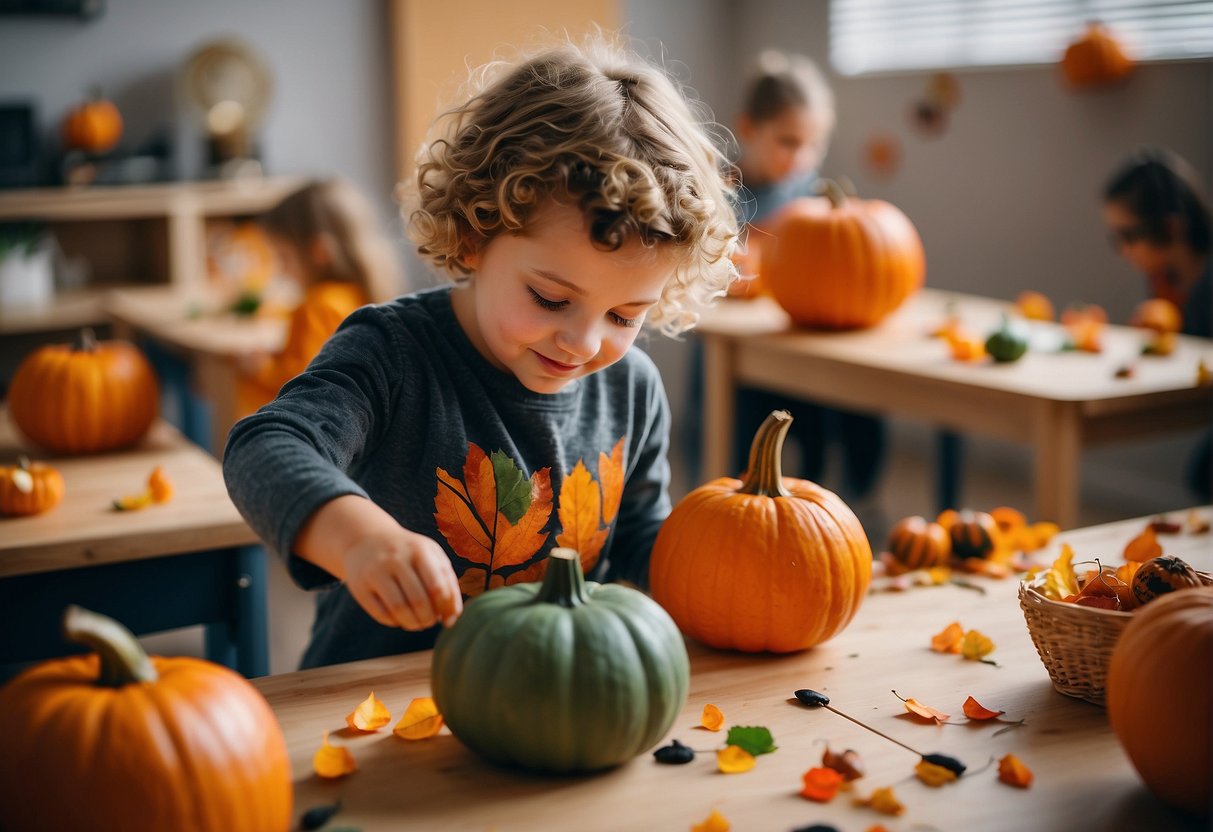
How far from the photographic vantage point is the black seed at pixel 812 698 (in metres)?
1.08

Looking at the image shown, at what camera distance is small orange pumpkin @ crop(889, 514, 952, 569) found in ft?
4.97

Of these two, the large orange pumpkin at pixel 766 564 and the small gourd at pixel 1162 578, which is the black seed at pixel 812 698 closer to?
the large orange pumpkin at pixel 766 564

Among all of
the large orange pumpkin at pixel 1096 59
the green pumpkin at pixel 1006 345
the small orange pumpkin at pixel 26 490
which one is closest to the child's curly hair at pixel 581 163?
the small orange pumpkin at pixel 26 490

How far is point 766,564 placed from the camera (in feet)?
3.93

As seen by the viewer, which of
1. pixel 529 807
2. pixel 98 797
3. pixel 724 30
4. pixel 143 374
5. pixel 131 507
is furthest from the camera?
Answer: pixel 724 30

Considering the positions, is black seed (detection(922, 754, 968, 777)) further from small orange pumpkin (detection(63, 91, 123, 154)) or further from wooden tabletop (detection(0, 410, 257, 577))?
small orange pumpkin (detection(63, 91, 123, 154))

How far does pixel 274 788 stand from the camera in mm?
824

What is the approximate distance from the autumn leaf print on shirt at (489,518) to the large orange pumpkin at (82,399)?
1.04m

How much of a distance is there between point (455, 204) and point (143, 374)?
3.78 ft

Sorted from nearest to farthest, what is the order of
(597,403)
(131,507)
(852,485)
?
(597,403)
(131,507)
(852,485)

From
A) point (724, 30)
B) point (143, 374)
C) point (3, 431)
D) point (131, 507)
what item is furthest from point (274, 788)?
point (724, 30)

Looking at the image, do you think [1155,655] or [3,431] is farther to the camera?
[3,431]

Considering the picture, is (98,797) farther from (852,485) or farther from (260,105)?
(260,105)

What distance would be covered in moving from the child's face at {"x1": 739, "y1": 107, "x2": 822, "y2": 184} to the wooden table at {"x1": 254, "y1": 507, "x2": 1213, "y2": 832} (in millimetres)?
2992
